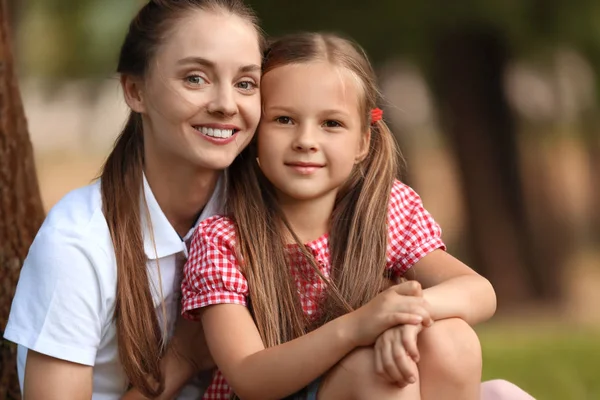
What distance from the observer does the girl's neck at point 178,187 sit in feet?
8.68

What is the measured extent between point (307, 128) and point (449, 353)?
675 millimetres

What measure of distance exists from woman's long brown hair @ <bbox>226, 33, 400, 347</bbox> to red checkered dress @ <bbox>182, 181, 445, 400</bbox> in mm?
32

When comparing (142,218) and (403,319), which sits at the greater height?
(142,218)

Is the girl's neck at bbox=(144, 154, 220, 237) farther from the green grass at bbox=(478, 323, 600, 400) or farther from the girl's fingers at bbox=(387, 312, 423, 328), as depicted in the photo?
the green grass at bbox=(478, 323, 600, 400)

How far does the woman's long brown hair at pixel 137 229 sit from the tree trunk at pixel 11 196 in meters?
0.64

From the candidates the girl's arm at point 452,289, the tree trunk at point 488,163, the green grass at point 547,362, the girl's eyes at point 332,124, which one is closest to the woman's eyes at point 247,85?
the girl's eyes at point 332,124

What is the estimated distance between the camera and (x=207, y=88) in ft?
8.27

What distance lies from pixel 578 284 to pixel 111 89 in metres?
4.88

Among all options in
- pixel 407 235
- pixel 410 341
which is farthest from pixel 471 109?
pixel 410 341

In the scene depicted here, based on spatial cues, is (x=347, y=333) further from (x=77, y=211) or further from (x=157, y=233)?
(x=77, y=211)

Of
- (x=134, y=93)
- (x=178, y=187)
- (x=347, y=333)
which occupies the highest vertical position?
(x=134, y=93)

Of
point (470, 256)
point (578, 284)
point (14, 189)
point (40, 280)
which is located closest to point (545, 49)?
point (470, 256)

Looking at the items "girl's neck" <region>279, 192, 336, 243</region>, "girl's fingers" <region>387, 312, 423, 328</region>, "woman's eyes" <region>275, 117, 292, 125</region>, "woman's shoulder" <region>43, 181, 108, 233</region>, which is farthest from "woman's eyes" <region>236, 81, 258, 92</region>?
"girl's fingers" <region>387, 312, 423, 328</region>

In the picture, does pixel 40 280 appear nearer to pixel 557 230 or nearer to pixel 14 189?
pixel 14 189
